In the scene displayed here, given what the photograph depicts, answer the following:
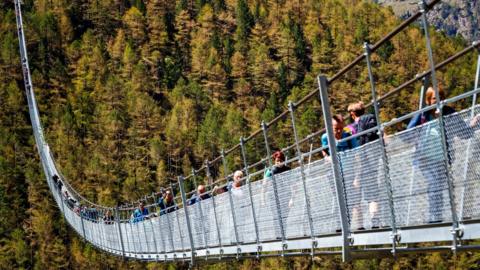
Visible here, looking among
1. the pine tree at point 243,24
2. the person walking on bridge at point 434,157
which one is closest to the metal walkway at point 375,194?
the person walking on bridge at point 434,157

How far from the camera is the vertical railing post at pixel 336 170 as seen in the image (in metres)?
5.46

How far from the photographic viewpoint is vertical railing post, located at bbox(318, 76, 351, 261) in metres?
5.46

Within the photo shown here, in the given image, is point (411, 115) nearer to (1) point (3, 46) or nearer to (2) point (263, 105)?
(2) point (263, 105)

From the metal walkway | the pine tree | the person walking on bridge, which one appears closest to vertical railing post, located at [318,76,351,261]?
the metal walkway

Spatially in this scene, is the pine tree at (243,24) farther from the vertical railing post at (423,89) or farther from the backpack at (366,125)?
the vertical railing post at (423,89)

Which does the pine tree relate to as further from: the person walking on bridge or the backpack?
the person walking on bridge

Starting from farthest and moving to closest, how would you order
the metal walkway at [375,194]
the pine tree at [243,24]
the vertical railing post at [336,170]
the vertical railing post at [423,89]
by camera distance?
the pine tree at [243,24] < the vertical railing post at [336,170] < the vertical railing post at [423,89] < the metal walkway at [375,194]

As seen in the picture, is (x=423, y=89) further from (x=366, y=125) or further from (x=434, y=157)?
(x=434, y=157)

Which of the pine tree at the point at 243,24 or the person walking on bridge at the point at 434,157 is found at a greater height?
the pine tree at the point at 243,24

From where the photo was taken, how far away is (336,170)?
18.6 feet

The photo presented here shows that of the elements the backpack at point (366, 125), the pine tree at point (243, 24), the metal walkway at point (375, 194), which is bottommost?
the metal walkway at point (375, 194)

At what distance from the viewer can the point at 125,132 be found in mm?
104250

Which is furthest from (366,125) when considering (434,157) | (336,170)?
(434,157)

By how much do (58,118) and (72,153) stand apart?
9320 mm
